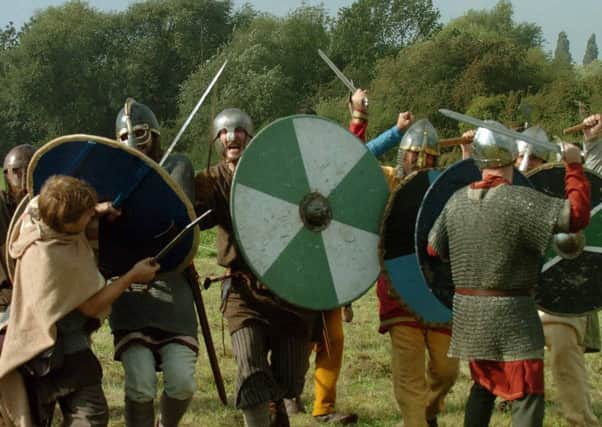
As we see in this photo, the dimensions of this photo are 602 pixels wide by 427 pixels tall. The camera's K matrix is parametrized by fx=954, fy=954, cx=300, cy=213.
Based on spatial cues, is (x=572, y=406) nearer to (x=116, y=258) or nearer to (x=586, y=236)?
(x=586, y=236)

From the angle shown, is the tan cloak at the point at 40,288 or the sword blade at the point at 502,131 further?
the sword blade at the point at 502,131

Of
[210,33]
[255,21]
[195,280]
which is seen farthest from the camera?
[210,33]

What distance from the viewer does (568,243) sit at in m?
4.09

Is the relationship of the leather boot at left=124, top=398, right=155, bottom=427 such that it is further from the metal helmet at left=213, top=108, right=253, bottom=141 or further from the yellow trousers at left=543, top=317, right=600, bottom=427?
the yellow trousers at left=543, top=317, right=600, bottom=427

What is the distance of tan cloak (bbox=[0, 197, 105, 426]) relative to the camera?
3.59 meters

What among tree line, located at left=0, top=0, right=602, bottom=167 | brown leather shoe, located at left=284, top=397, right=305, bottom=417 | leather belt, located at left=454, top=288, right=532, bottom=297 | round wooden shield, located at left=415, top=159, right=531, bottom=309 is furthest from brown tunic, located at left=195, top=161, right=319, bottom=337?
tree line, located at left=0, top=0, right=602, bottom=167

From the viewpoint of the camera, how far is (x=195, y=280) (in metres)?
4.48

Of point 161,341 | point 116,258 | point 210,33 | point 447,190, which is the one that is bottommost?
point 161,341

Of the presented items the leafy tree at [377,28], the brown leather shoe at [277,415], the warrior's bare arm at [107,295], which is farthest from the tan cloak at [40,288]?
the leafy tree at [377,28]

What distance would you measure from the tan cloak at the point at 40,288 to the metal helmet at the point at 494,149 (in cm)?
166

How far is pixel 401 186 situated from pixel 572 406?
141 centimetres

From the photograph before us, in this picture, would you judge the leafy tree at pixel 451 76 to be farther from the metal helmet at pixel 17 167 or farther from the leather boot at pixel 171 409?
the leather boot at pixel 171 409

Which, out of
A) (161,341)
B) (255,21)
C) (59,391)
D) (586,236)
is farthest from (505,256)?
(255,21)

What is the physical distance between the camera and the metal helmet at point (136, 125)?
4262 mm
